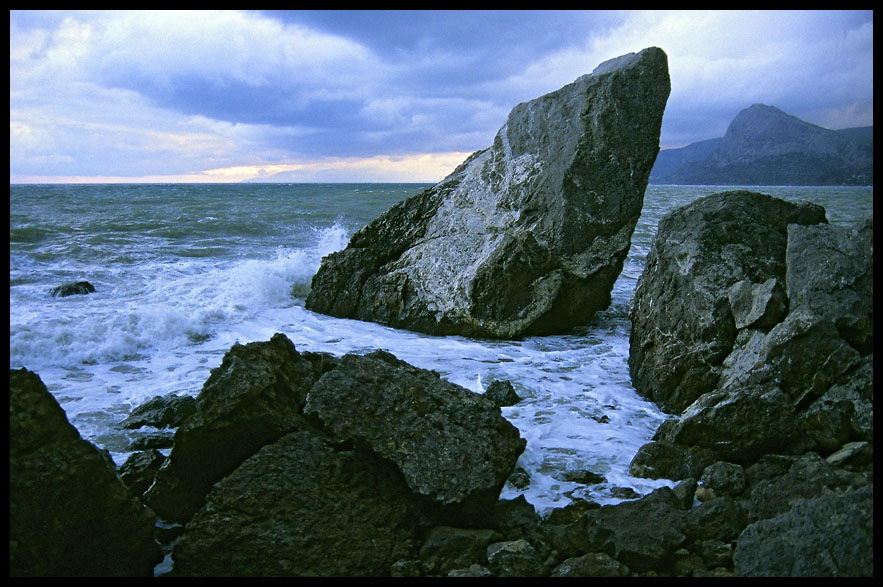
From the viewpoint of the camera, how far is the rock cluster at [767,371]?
297cm

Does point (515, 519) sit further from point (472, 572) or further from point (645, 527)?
point (645, 527)

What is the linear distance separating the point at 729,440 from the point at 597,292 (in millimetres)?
4346

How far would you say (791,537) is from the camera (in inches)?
113

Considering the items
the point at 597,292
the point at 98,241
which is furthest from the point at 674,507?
the point at 98,241

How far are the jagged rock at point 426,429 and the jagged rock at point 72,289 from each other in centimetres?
811

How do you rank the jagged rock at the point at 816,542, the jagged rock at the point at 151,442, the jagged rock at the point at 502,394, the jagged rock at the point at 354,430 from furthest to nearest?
the jagged rock at the point at 502,394 → the jagged rock at the point at 151,442 → the jagged rock at the point at 354,430 → the jagged rock at the point at 816,542

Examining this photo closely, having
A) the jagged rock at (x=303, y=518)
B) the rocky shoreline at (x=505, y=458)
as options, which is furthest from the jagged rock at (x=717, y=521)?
the jagged rock at (x=303, y=518)

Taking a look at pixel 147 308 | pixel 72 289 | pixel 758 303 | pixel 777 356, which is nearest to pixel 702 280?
pixel 758 303

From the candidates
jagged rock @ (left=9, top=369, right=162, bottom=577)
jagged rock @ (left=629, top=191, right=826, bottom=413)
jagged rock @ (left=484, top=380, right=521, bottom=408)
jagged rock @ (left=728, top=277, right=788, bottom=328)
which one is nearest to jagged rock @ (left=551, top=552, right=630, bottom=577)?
jagged rock @ (left=9, top=369, right=162, bottom=577)

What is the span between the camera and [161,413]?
5.22m

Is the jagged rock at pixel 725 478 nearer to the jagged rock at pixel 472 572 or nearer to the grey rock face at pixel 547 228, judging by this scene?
the jagged rock at pixel 472 572

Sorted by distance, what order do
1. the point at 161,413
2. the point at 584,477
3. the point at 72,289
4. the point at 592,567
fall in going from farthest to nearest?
the point at 72,289 → the point at 161,413 → the point at 584,477 → the point at 592,567

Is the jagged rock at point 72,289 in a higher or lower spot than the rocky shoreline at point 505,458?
higher

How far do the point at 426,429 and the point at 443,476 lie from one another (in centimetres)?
37
